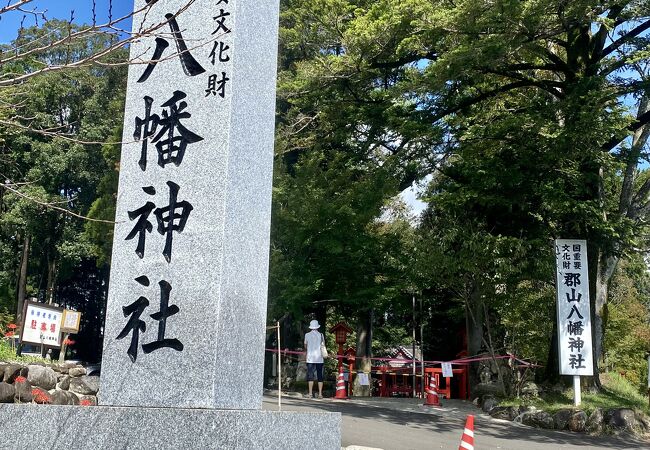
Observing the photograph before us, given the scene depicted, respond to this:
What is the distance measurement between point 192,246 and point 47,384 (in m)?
6.74

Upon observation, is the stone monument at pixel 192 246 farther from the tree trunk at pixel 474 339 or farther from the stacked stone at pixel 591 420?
the tree trunk at pixel 474 339

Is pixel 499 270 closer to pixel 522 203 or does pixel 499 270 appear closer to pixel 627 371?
pixel 522 203

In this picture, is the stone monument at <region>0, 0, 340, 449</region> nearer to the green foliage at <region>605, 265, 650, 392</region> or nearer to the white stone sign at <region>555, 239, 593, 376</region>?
the white stone sign at <region>555, 239, 593, 376</region>

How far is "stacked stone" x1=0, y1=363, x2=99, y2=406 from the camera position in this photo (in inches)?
391

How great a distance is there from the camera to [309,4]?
1823 centimetres

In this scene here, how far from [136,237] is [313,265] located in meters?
11.8

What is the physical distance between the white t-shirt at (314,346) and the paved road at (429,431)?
0.93 meters

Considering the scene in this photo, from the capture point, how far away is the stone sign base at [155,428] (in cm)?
463

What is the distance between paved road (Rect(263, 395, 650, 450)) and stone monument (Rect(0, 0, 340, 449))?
365 centimetres

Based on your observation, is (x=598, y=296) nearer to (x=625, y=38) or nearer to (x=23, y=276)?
(x=625, y=38)

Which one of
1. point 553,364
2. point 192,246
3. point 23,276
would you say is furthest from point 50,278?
point 192,246

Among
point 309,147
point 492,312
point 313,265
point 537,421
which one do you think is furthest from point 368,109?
point 537,421

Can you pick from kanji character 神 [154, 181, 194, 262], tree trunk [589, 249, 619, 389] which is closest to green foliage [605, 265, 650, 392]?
tree trunk [589, 249, 619, 389]

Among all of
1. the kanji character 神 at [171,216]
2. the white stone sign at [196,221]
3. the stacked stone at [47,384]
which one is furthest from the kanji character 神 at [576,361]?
the kanji character 神 at [171,216]
